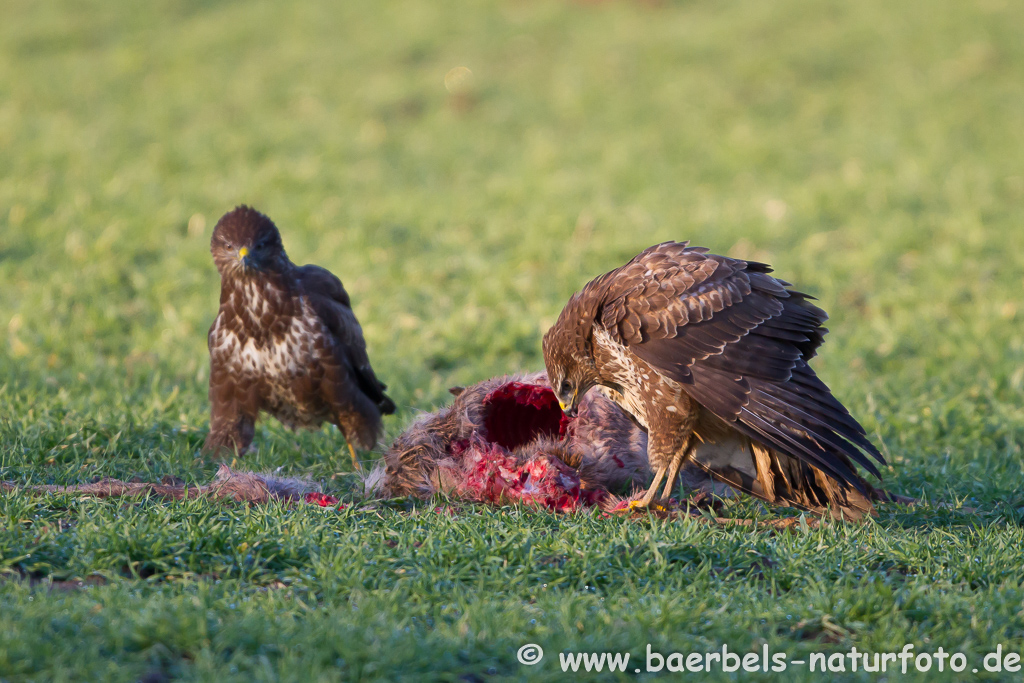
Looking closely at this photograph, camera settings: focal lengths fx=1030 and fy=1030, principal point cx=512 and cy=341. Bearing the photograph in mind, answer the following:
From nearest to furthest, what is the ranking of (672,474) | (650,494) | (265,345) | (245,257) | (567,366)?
(650,494)
(672,474)
(567,366)
(245,257)
(265,345)

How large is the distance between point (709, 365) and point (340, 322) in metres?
2.18

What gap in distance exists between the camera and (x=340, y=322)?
565 cm

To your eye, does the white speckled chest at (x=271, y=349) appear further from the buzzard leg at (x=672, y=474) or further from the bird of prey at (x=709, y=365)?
the buzzard leg at (x=672, y=474)

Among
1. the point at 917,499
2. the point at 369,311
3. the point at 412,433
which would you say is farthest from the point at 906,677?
the point at 369,311

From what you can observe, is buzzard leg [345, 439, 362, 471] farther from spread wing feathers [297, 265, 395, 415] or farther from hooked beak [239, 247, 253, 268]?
hooked beak [239, 247, 253, 268]

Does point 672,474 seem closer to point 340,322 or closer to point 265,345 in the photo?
point 340,322

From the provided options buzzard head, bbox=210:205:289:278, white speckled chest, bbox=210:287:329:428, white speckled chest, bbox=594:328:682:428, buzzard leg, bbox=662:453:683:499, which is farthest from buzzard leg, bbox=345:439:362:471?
buzzard leg, bbox=662:453:683:499

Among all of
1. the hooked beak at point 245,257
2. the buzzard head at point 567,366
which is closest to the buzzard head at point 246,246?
the hooked beak at point 245,257

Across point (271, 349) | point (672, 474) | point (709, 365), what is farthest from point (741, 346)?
point (271, 349)

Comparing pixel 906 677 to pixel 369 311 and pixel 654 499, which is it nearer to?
pixel 654 499

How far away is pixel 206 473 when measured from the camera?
5.07 metres

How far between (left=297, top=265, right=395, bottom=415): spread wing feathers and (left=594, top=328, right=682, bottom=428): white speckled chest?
5.28 ft

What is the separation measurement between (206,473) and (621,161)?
8133 mm

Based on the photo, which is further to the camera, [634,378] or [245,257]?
[245,257]
